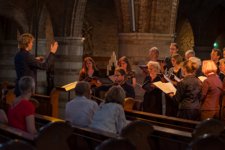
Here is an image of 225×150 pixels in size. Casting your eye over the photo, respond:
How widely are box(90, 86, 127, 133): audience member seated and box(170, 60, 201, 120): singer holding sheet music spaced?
1789 mm

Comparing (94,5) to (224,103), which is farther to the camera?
(94,5)

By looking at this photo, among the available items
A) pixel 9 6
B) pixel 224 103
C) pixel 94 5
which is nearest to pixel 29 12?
pixel 9 6

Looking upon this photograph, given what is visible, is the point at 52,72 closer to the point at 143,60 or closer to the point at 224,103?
the point at 143,60

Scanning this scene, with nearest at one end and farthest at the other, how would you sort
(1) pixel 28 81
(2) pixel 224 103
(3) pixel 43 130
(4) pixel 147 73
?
(3) pixel 43 130 → (1) pixel 28 81 → (2) pixel 224 103 → (4) pixel 147 73

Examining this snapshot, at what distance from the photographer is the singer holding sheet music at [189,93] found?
Answer: 8234 mm

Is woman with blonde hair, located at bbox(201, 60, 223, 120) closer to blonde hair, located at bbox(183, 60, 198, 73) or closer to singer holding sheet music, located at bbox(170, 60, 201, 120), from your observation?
singer holding sheet music, located at bbox(170, 60, 201, 120)

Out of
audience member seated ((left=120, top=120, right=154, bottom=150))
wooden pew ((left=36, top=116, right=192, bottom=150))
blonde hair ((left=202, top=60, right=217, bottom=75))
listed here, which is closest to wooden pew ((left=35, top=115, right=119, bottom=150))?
wooden pew ((left=36, top=116, right=192, bottom=150))

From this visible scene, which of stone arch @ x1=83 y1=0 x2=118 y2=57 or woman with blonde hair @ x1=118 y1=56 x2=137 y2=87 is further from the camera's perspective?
stone arch @ x1=83 y1=0 x2=118 y2=57

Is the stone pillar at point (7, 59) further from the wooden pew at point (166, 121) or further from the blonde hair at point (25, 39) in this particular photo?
the wooden pew at point (166, 121)

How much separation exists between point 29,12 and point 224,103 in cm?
1493

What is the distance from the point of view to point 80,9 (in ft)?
62.2

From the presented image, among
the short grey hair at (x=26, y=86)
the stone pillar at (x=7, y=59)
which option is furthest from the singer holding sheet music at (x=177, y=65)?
the stone pillar at (x=7, y=59)

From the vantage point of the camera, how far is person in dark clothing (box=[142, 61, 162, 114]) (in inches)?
363

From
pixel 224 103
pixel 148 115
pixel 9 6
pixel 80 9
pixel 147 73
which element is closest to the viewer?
pixel 148 115
